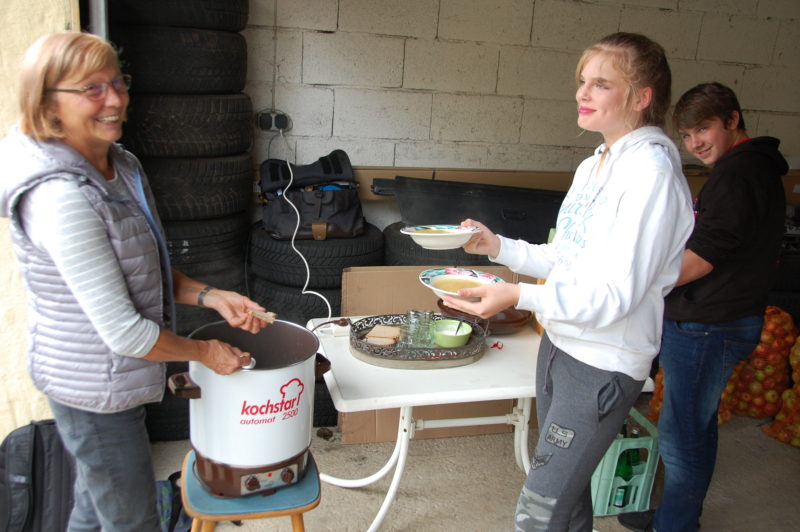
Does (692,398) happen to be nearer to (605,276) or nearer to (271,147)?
(605,276)

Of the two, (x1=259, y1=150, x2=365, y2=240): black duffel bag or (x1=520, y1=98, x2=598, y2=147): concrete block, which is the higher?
(x1=520, y1=98, x2=598, y2=147): concrete block

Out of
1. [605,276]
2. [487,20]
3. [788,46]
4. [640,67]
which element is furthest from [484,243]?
[788,46]

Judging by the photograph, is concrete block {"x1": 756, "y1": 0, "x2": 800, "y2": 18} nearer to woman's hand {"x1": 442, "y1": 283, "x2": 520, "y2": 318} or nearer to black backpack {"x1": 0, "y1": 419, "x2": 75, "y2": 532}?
woman's hand {"x1": 442, "y1": 283, "x2": 520, "y2": 318}

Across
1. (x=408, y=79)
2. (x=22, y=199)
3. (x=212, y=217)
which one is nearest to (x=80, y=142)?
(x=22, y=199)

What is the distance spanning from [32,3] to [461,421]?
1967mm

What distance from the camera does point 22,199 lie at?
4.25 ft


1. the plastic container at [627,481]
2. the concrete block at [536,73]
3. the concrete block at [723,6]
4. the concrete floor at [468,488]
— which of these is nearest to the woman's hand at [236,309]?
the concrete floor at [468,488]

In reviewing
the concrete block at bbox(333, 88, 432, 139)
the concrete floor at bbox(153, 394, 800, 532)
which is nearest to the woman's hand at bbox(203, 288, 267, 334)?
the concrete floor at bbox(153, 394, 800, 532)

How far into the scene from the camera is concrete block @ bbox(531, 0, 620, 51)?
3.80 meters

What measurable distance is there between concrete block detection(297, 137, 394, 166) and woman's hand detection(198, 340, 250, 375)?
240 centimetres

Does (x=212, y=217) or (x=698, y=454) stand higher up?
(x=212, y=217)

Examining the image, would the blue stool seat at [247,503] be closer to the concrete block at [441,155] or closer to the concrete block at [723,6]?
the concrete block at [441,155]

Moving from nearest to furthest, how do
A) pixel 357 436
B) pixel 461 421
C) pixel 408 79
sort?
pixel 461 421
pixel 357 436
pixel 408 79

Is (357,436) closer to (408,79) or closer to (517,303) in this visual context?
(517,303)
